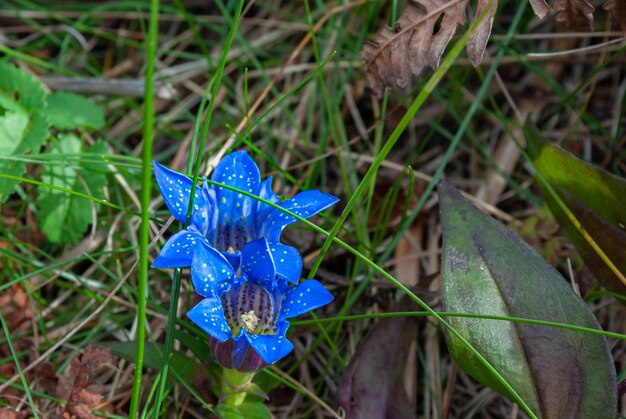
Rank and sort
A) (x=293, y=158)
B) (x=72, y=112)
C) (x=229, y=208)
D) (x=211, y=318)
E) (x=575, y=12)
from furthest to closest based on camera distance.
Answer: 1. (x=293, y=158)
2. (x=72, y=112)
3. (x=575, y=12)
4. (x=229, y=208)
5. (x=211, y=318)

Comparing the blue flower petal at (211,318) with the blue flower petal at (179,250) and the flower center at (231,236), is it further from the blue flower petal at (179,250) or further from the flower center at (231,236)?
the flower center at (231,236)

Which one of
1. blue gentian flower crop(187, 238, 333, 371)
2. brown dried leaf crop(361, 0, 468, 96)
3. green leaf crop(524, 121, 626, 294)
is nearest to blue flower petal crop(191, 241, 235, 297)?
blue gentian flower crop(187, 238, 333, 371)

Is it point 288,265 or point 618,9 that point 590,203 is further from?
point 288,265

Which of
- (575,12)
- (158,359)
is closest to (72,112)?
(158,359)

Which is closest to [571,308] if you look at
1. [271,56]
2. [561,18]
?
[561,18]

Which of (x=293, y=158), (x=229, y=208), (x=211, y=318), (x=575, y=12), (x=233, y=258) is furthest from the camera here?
(x=293, y=158)

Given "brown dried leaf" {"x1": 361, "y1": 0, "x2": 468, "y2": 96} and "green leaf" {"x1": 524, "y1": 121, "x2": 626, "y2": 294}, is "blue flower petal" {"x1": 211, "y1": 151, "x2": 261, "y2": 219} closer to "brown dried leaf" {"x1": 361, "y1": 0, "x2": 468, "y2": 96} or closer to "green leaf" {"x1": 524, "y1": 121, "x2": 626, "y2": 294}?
"brown dried leaf" {"x1": 361, "y1": 0, "x2": 468, "y2": 96}

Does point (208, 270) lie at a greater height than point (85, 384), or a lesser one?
greater
